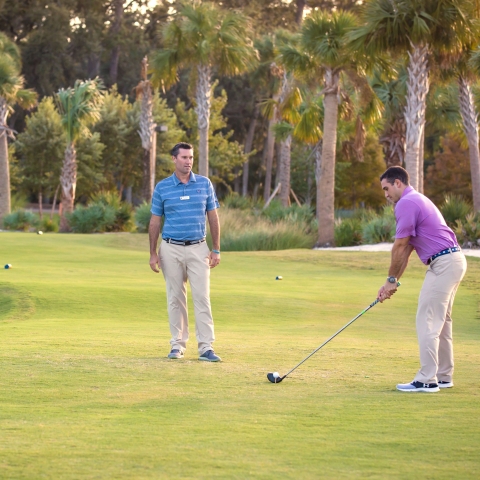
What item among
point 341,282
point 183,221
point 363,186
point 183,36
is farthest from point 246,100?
point 183,221

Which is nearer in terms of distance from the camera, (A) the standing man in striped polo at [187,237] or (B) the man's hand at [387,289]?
(B) the man's hand at [387,289]

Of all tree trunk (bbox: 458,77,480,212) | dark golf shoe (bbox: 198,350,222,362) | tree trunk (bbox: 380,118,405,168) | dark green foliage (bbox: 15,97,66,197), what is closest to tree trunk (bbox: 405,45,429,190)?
tree trunk (bbox: 458,77,480,212)

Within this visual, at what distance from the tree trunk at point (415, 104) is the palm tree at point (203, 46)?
12063 millimetres

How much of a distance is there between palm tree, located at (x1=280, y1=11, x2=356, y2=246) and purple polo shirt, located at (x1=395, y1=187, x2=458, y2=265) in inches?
903

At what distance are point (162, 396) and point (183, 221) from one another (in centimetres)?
233

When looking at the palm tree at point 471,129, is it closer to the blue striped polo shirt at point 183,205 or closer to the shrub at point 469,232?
the shrub at point 469,232

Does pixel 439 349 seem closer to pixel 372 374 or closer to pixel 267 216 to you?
pixel 372 374

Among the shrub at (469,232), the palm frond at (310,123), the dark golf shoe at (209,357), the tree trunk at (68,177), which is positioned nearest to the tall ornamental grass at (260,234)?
the palm frond at (310,123)

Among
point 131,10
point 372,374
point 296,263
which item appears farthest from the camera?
point 131,10

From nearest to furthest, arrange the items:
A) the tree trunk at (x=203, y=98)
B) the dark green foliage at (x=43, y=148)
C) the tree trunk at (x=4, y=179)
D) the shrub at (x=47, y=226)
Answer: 1. the tree trunk at (x=203, y=98)
2. the shrub at (x=47, y=226)
3. the tree trunk at (x=4, y=179)
4. the dark green foliage at (x=43, y=148)

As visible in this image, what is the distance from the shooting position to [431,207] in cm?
759

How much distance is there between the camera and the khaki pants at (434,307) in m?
7.49

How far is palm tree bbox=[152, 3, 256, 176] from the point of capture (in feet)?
128

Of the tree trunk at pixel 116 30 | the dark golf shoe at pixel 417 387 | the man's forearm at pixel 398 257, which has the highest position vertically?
the tree trunk at pixel 116 30
